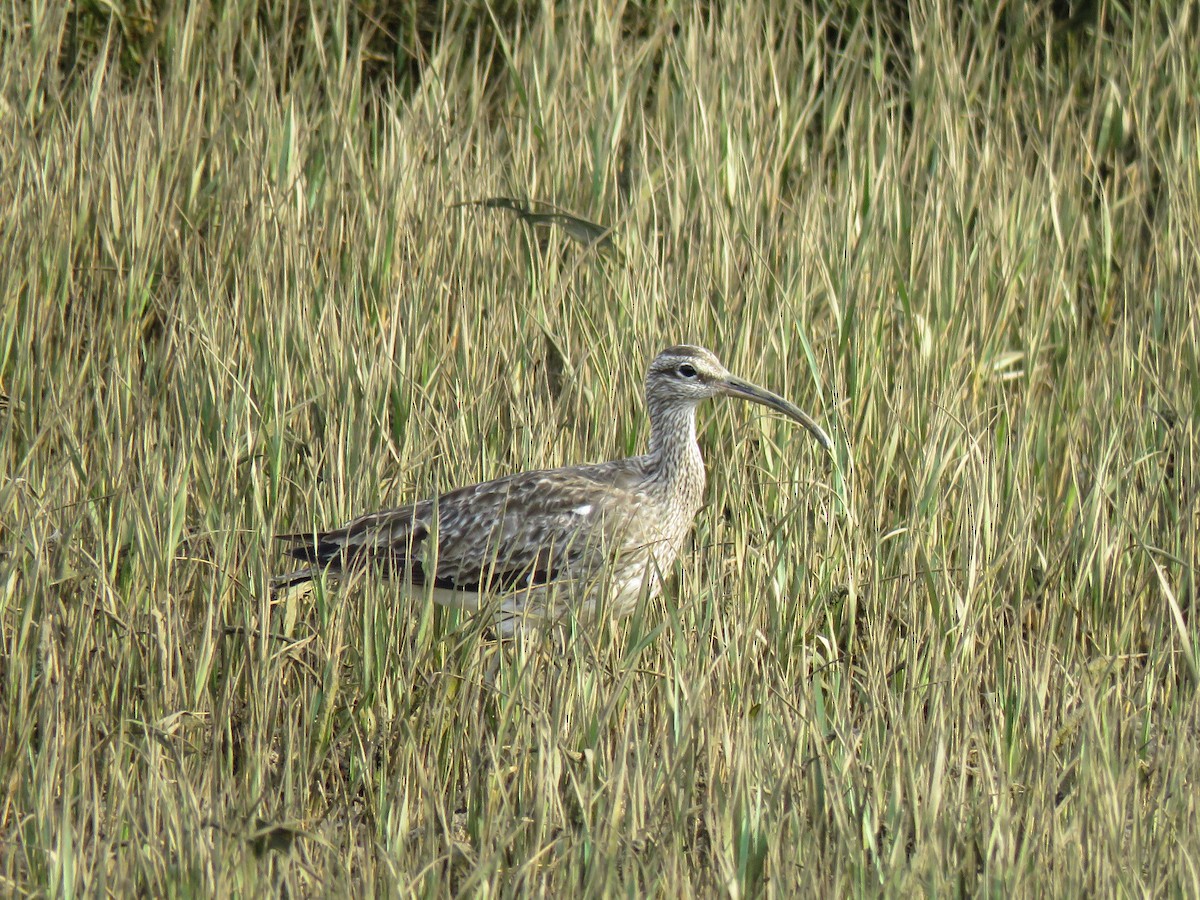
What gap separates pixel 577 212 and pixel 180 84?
1620 millimetres

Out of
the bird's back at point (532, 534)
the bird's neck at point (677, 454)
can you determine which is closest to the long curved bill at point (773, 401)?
the bird's neck at point (677, 454)

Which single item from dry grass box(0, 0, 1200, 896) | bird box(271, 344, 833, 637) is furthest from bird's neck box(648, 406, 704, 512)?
dry grass box(0, 0, 1200, 896)

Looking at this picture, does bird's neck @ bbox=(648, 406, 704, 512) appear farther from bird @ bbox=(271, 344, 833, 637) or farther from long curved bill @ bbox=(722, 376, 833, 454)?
long curved bill @ bbox=(722, 376, 833, 454)

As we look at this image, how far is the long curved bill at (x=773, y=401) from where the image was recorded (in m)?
4.55

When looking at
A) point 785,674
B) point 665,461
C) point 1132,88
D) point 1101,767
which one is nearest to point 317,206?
point 665,461

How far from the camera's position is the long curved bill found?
14.9ft

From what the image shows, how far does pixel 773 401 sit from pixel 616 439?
0.73 meters

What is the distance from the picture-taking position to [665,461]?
15.3 feet

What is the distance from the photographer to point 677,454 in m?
4.68

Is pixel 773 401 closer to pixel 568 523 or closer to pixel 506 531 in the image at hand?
pixel 568 523

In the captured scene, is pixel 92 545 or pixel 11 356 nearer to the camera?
pixel 92 545

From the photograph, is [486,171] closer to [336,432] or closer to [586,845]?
[336,432]

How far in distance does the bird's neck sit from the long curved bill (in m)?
0.14

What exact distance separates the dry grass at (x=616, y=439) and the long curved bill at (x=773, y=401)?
0.15 metres
